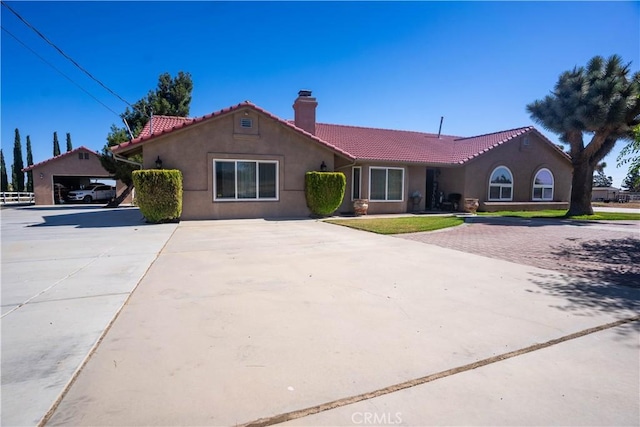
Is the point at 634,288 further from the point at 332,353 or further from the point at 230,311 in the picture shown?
the point at 230,311

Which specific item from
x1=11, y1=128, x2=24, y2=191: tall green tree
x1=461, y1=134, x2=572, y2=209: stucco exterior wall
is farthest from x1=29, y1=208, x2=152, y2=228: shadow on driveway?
x1=11, y1=128, x2=24, y2=191: tall green tree

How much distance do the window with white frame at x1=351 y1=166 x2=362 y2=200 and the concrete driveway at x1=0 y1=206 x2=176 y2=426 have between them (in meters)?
10.4

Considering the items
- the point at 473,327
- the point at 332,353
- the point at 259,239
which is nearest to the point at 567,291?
the point at 473,327

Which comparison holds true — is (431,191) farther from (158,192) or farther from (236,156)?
(158,192)

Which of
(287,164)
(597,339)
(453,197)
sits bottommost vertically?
(597,339)

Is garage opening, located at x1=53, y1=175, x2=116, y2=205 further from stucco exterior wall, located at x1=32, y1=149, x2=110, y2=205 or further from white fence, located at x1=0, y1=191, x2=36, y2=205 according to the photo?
white fence, located at x1=0, y1=191, x2=36, y2=205

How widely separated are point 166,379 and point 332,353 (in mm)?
1319

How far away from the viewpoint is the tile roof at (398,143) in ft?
55.4

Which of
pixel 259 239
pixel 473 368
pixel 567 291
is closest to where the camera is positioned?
pixel 473 368

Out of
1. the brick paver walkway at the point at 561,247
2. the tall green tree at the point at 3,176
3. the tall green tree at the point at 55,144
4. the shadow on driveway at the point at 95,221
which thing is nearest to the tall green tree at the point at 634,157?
the brick paver walkway at the point at 561,247

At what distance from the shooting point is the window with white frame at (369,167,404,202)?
17.0 m

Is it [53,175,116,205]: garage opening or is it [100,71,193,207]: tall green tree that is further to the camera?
[53,175,116,205]: garage opening

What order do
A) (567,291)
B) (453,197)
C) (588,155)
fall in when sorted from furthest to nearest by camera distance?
(453,197) → (588,155) → (567,291)

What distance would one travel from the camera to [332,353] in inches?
112
